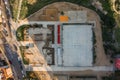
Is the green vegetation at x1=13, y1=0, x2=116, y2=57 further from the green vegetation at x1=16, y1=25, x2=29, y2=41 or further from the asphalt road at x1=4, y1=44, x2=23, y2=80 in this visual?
the asphalt road at x1=4, y1=44, x2=23, y2=80

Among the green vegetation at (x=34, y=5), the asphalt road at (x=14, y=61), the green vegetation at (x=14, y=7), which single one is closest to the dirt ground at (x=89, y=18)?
the green vegetation at (x=34, y=5)

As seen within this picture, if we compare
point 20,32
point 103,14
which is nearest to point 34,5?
point 20,32

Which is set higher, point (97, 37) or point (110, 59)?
point (97, 37)

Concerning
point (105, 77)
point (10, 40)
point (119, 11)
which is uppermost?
point (119, 11)

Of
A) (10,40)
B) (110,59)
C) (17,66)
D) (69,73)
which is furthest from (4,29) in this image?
(110,59)

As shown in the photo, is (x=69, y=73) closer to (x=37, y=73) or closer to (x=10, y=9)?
(x=37, y=73)

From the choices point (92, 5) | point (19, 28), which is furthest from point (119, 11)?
point (19, 28)

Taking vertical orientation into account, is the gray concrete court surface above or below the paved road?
above

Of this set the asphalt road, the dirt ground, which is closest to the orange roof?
the dirt ground
